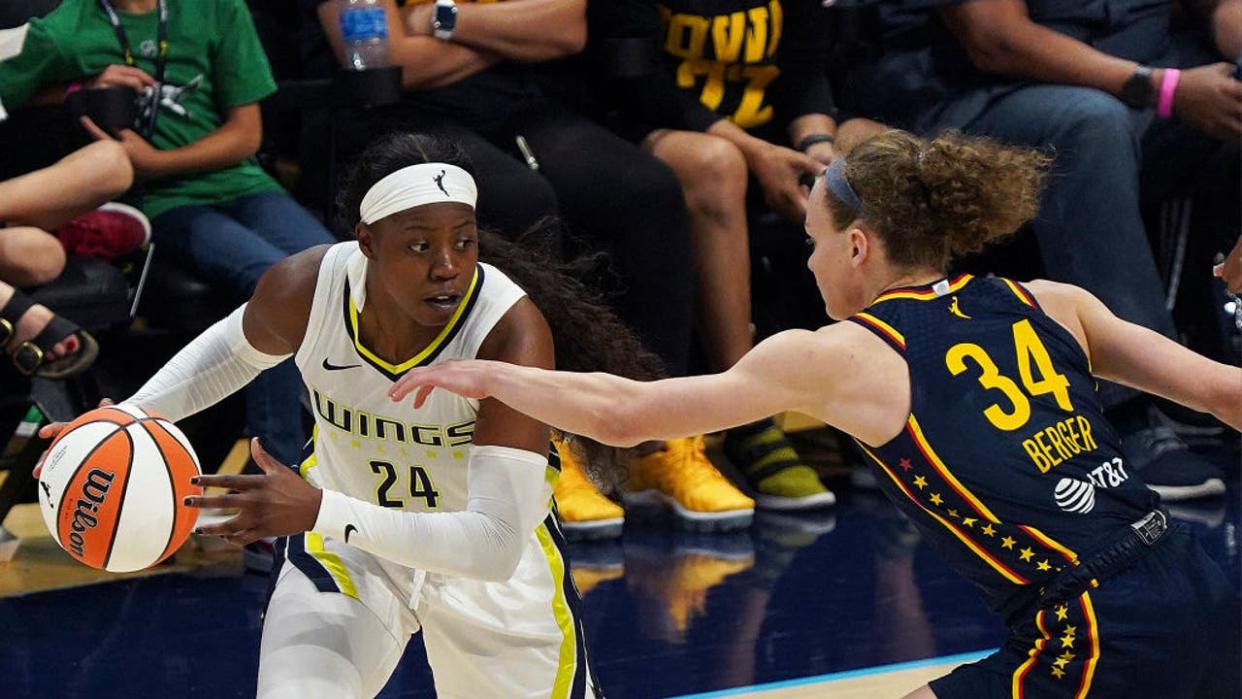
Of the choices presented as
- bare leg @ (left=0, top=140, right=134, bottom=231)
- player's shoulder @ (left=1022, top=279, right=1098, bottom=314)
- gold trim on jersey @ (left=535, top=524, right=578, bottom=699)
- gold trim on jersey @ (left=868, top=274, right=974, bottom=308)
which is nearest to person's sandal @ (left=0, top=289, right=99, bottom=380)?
bare leg @ (left=0, top=140, right=134, bottom=231)

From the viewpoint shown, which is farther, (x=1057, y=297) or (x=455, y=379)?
(x=1057, y=297)

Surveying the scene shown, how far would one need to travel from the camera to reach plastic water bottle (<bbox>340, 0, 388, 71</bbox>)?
4.96 m

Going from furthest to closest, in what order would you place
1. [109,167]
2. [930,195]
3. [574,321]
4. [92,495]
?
1. [109,167]
2. [574,321]
3. [92,495]
4. [930,195]

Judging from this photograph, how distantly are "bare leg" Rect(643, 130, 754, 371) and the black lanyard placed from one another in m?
1.49

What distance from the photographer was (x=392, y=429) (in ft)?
10.7

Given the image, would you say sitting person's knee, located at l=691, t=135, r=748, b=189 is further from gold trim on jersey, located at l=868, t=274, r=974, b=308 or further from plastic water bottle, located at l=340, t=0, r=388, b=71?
gold trim on jersey, located at l=868, t=274, r=974, b=308

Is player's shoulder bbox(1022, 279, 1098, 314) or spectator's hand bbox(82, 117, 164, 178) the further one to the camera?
spectator's hand bbox(82, 117, 164, 178)

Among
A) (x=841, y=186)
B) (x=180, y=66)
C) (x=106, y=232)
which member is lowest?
(x=106, y=232)

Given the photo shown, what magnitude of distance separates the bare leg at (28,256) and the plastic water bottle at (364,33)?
0.99m

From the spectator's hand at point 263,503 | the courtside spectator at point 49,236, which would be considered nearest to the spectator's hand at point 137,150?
the courtside spectator at point 49,236

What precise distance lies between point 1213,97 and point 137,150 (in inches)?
131

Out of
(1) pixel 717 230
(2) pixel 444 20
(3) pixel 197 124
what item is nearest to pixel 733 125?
(1) pixel 717 230

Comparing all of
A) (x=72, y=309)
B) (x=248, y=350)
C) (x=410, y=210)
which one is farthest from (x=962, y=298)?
(x=72, y=309)

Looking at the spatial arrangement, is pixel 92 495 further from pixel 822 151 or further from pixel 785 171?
pixel 822 151
